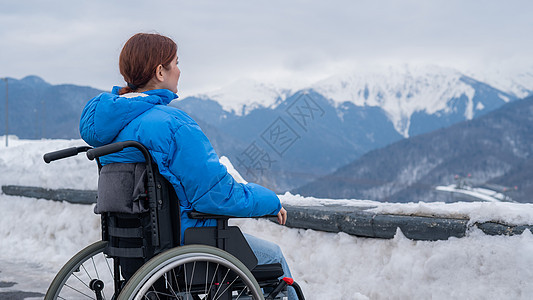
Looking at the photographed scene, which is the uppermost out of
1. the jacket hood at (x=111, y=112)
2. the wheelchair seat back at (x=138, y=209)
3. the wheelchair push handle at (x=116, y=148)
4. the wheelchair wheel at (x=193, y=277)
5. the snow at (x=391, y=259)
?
the jacket hood at (x=111, y=112)

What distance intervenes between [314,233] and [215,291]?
2.22 meters

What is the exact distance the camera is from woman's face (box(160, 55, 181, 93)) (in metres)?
2.47

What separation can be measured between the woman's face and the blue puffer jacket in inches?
2.4

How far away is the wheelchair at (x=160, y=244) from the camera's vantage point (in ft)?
7.28

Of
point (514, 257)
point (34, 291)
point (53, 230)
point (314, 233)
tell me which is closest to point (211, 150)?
point (514, 257)

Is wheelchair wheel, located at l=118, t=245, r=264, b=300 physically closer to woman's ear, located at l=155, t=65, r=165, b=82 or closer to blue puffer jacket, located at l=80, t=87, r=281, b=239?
blue puffer jacket, located at l=80, t=87, r=281, b=239

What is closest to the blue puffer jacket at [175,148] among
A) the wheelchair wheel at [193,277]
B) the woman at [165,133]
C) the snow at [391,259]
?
the woman at [165,133]

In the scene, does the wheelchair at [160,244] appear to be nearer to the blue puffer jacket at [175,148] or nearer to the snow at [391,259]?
the blue puffer jacket at [175,148]

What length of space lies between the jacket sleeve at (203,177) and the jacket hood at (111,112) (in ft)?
0.74

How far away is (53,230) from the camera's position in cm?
673

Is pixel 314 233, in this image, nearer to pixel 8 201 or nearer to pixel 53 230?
pixel 53 230

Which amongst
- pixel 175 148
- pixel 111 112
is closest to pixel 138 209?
pixel 175 148

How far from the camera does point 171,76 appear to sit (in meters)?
2.49

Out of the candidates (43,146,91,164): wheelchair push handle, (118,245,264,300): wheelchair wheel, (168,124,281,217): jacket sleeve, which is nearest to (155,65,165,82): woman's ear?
(168,124,281,217): jacket sleeve
